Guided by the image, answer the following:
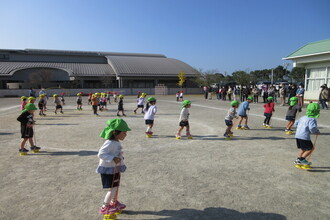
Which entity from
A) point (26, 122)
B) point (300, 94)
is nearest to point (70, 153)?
point (26, 122)

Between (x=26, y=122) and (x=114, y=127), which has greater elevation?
(x=114, y=127)

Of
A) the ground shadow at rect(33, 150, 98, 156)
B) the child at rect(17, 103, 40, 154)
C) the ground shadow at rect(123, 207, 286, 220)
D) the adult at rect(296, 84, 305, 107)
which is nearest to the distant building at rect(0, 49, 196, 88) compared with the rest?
the adult at rect(296, 84, 305, 107)

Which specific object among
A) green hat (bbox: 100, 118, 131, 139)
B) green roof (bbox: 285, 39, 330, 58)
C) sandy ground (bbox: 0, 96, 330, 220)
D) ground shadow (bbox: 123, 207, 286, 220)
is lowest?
ground shadow (bbox: 123, 207, 286, 220)

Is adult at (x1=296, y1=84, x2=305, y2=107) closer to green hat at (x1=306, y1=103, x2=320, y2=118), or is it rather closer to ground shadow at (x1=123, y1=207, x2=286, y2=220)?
green hat at (x1=306, y1=103, x2=320, y2=118)

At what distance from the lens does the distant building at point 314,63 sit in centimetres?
1766

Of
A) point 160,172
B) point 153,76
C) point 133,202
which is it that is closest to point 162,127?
point 160,172

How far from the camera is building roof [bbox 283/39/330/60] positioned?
1755 centimetres

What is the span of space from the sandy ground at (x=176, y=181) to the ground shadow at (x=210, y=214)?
2 cm

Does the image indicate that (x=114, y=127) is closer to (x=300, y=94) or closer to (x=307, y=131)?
(x=307, y=131)

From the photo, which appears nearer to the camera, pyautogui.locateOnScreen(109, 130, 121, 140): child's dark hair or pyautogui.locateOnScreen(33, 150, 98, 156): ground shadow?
pyautogui.locateOnScreen(109, 130, 121, 140): child's dark hair

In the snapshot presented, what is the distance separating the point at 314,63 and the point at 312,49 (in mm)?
1217

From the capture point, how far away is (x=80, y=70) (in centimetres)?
4434

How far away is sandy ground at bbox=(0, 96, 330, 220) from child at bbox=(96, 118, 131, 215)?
223 millimetres

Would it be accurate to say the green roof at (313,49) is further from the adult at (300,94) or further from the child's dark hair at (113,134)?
the child's dark hair at (113,134)
